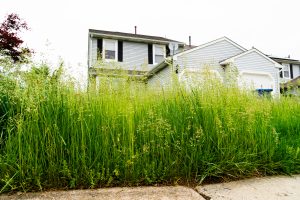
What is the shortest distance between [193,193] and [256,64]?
13.3 metres

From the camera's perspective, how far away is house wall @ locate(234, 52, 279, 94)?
1261cm

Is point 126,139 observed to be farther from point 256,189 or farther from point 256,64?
point 256,64

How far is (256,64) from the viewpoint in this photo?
12.9m

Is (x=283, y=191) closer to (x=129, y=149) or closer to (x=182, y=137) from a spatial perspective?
(x=182, y=137)

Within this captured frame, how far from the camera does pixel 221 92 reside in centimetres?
202

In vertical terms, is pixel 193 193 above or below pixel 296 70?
below

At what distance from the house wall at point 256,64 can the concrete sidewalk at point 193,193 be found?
11.8 meters

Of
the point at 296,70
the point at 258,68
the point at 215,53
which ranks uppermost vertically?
the point at 296,70

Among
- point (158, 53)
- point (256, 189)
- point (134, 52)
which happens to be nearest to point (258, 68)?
point (158, 53)

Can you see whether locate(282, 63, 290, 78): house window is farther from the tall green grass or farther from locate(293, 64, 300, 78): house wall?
the tall green grass

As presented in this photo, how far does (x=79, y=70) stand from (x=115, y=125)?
0.65 m

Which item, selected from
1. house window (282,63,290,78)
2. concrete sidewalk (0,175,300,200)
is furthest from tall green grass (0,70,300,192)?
house window (282,63,290,78)

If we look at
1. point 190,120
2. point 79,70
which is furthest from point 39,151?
point 190,120

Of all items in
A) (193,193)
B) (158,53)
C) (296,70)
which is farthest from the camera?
(296,70)
